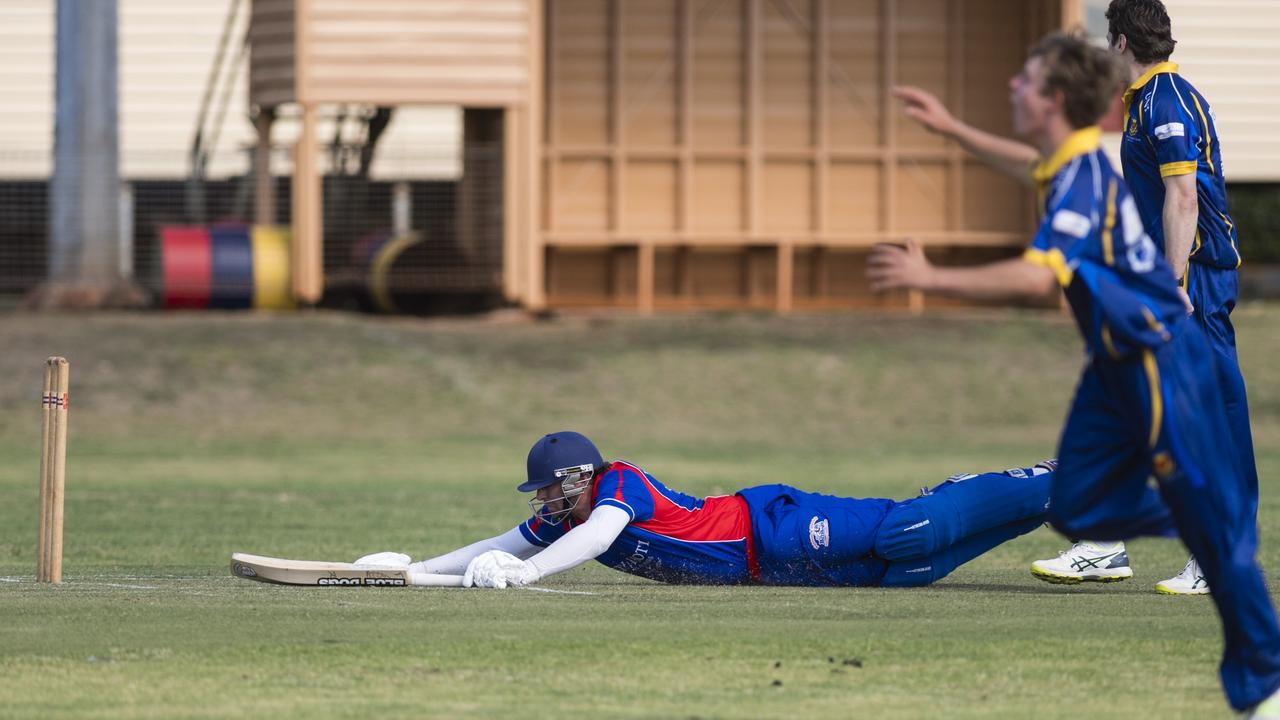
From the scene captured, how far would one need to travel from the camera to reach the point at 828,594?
8.98 meters

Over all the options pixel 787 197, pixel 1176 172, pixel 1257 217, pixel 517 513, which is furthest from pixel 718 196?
pixel 1176 172

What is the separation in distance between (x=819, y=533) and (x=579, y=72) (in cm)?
2072

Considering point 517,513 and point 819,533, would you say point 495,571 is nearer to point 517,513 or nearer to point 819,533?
point 819,533

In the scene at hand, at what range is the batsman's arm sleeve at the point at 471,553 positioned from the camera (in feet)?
30.8

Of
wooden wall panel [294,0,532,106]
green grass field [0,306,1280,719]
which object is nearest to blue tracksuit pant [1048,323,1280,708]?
green grass field [0,306,1280,719]

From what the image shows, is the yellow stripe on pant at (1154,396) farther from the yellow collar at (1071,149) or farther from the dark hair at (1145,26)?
the dark hair at (1145,26)

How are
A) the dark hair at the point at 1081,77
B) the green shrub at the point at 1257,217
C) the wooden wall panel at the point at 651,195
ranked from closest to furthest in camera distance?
1. the dark hair at the point at 1081,77
2. the wooden wall panel at the point at 651,195
3. the green shrub at the point at 1257,217

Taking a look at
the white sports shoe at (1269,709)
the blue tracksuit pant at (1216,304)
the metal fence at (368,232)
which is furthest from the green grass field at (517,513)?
the blue tracksuit pant at (1216,304)

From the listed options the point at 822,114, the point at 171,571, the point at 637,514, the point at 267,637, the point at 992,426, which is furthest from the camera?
the point at 822,114

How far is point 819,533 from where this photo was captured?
909cm

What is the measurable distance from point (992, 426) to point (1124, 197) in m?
17.0

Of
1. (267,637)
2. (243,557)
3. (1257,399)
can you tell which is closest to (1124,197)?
(267,637)

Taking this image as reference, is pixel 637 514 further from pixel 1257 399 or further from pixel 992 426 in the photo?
pixel 1257 399

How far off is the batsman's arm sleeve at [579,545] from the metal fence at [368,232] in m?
17.9
